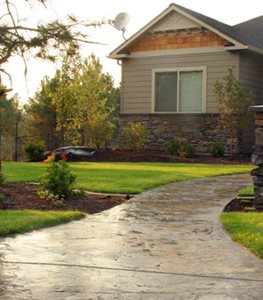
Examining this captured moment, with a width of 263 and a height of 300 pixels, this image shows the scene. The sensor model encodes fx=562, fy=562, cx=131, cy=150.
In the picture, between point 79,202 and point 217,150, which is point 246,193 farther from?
point 217,150

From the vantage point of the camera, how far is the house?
1948 cm

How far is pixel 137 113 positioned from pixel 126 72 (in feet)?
5.58

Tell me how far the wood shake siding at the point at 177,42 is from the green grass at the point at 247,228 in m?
12.7

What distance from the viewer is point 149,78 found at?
20.9 m

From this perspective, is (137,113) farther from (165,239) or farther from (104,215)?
(165,239)

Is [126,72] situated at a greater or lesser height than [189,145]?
greater

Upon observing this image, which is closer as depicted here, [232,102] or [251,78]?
[232,102]

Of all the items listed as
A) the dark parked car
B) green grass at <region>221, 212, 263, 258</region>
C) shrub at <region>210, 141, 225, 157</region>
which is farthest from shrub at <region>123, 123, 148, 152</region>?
green grass at <region>221, 212, 263, 258</region>

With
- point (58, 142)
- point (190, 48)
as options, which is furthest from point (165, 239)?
point (58, 142)

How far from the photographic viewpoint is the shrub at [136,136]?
1992 centimetres

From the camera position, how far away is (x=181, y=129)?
2033cm

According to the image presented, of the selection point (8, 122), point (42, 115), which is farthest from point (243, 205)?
point (8, 122)

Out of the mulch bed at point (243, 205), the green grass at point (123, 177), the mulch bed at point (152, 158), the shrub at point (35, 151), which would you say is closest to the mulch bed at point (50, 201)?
the green grass at point (123, 177)

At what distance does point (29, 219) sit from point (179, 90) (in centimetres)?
1416
